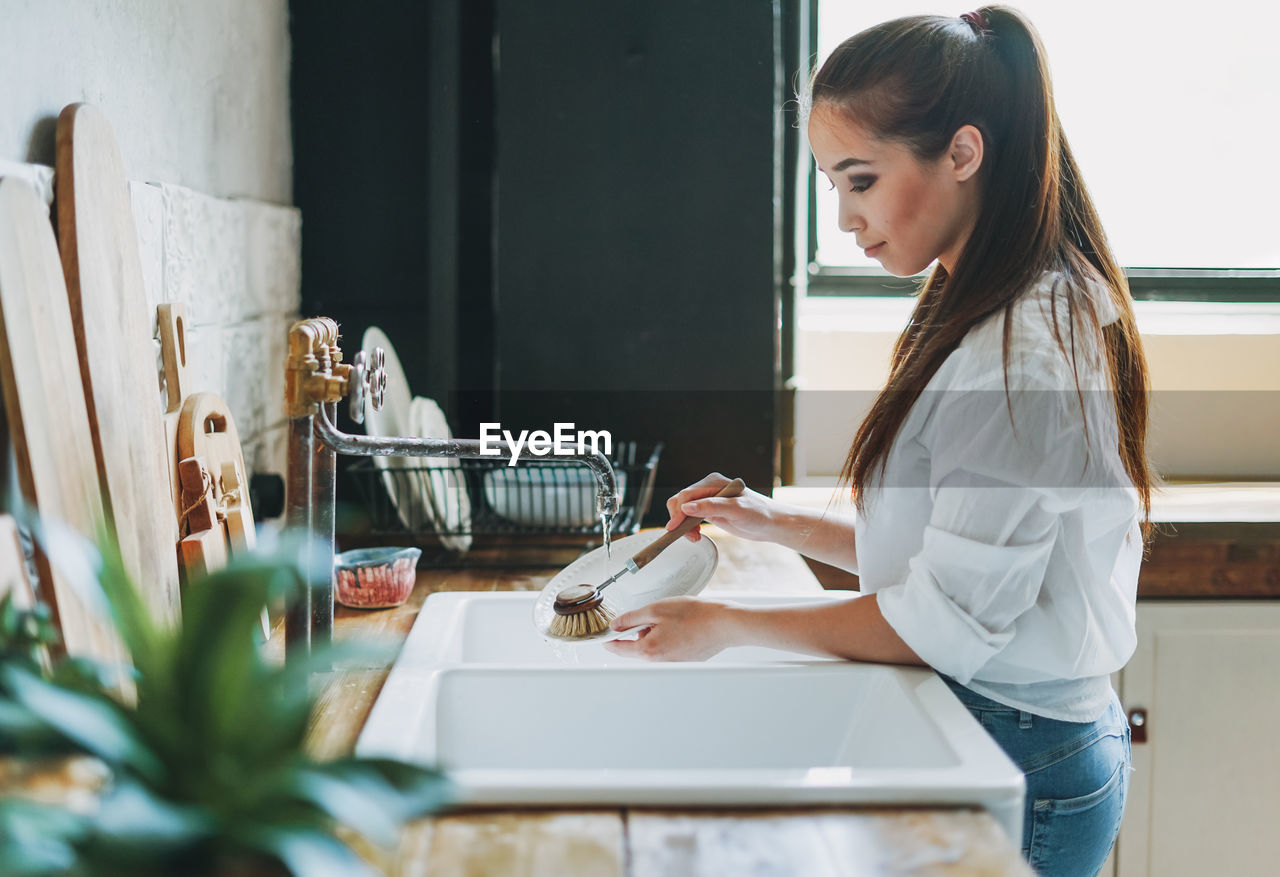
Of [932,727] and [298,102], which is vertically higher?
[298,102]

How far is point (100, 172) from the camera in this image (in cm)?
98

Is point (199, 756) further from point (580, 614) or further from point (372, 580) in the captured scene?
point (372, 580)

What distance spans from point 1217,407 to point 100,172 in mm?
2175

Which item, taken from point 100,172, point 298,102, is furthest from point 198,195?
point 298,102

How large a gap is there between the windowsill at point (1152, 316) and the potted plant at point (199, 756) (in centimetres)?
196

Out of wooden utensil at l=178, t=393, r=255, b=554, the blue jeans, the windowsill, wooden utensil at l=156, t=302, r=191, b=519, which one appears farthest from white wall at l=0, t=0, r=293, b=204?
the windowsill

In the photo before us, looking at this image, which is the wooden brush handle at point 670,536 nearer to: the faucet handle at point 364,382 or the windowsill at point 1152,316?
the faucet handle at point 364,382

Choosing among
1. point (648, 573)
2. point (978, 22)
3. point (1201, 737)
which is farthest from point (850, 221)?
point (1201, 737)

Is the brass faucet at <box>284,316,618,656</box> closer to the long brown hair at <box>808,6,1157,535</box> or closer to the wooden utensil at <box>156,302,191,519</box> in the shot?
the wooden utensil at <box>156,302,191,519</box>

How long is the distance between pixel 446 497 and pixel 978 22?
969 millimetres

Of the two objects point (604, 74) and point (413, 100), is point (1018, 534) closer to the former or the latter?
point (604, 74)

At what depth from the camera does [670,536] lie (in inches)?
50.5

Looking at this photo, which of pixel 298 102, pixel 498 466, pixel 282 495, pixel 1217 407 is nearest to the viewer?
pixel 282 495

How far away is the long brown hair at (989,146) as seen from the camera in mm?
1065
